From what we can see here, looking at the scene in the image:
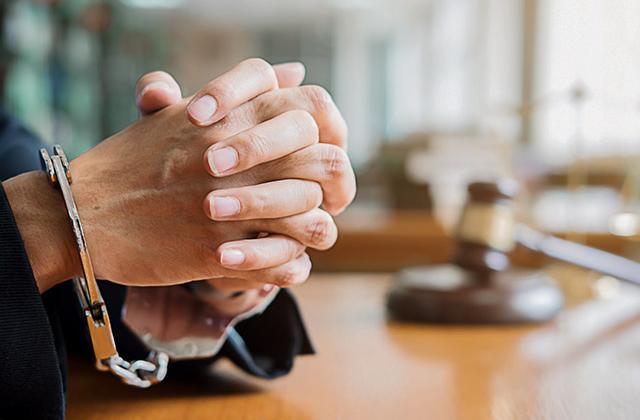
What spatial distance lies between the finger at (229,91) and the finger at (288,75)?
0.06 m

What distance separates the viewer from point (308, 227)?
0.61 metres

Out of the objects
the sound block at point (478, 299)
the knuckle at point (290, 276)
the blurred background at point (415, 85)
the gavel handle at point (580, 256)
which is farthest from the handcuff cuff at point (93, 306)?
the blurred background at point (415, 85)

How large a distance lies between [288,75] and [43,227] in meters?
0.25

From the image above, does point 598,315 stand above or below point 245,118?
below

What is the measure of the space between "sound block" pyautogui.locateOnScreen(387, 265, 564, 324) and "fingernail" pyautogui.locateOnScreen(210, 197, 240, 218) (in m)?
0.44

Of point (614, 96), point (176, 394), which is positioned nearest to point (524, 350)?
point (176, 394)

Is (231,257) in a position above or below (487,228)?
above

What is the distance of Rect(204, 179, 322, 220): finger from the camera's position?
560mm

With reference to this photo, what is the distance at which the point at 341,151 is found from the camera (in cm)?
63

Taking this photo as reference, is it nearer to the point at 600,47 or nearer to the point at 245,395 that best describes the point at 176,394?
the point at 245,395

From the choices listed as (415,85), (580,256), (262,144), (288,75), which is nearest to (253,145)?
(262,144)

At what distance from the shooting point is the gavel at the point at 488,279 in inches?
37.0

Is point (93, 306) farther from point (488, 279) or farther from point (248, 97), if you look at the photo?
point (488, 279)

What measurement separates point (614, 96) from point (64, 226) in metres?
3.94
